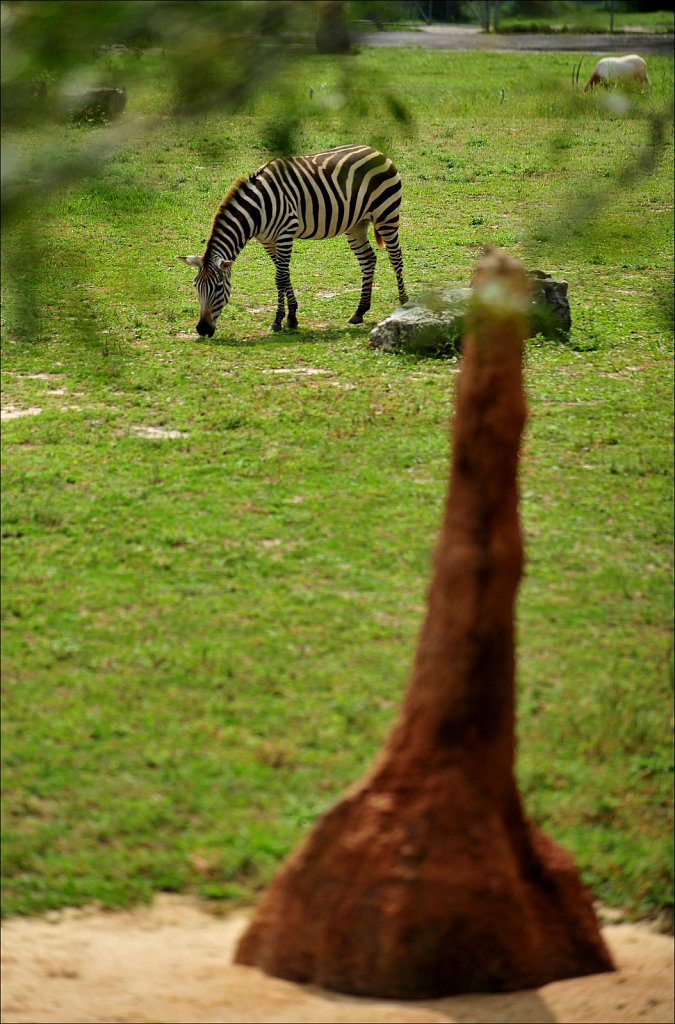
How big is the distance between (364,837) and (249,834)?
3.98 ft

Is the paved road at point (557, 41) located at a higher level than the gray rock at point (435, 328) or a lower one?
higher

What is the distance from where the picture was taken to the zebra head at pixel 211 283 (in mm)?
9962

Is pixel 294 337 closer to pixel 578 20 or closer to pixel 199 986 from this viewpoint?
pixel 199 986

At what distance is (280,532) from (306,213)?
4985 millimetres

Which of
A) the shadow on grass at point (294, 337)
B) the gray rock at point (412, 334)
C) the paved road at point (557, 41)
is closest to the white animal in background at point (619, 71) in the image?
the paved road at point (557, 41)

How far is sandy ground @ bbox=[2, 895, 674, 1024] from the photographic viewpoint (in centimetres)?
347

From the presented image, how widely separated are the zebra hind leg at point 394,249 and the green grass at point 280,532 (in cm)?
98

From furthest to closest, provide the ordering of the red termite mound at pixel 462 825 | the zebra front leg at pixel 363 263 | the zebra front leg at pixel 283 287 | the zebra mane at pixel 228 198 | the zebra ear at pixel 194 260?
the zebra front leg at pixel 363 263 < the zebra front leg at pixel 283 287 < the zebra mane at pixel 228 198 < the zebra ear at pixel 194 260 < the red termite mound at pixel 462 825

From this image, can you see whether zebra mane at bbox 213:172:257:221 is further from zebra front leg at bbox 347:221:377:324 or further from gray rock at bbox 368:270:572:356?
gray rock at bbox 368:270:572:356

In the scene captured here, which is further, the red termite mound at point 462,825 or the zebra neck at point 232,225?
the zebra neck at point 232,225

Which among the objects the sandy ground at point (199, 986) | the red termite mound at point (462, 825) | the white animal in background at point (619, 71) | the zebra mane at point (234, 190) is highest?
the zebra mane at point (234, 190)

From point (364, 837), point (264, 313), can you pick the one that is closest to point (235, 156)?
point (364, 837)

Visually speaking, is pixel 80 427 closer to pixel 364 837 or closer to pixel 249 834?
pixel 249 834

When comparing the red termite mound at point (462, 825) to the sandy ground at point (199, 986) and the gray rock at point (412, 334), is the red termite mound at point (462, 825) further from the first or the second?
the gray rock at point (412, 334)
